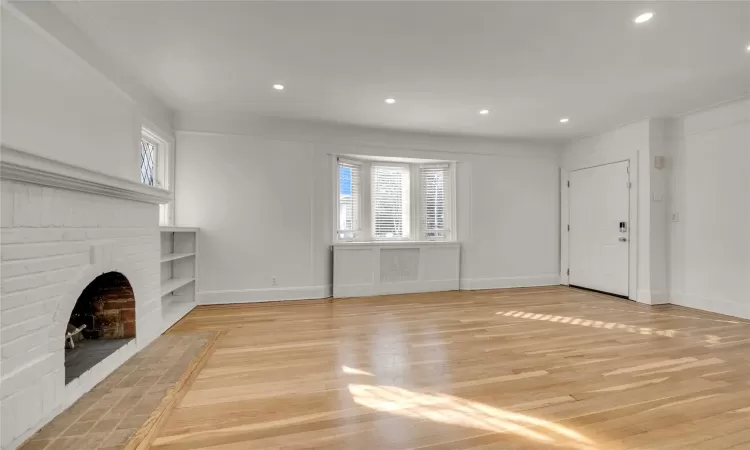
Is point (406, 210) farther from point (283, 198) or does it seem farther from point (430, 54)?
point (430, 54)

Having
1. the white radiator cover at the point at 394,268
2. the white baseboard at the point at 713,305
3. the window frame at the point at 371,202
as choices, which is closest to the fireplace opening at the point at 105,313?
the white radiator cover at the point at 394,268

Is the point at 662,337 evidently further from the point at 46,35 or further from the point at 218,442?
the point at 46,35

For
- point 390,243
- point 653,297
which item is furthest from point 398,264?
point 653,297

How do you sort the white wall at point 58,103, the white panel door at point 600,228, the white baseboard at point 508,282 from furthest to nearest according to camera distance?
the white baseboard at point 508,282 < the white panel door at point 600,228 < the white wall at point 58,103

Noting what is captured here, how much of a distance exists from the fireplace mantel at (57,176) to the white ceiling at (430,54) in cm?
124

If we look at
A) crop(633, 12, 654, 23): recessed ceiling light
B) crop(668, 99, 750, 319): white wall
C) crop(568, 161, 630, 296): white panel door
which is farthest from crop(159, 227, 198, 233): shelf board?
crop(668, 99, 750, 319): white wall

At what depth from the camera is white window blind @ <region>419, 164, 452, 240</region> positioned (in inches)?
228

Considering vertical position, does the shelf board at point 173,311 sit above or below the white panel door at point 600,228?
below

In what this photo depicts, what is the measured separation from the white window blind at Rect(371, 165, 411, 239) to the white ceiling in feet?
4.64

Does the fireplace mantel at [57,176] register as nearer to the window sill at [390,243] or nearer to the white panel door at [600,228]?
the window sill at [390,243]

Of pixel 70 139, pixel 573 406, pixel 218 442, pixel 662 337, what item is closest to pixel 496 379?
pixel 573 406

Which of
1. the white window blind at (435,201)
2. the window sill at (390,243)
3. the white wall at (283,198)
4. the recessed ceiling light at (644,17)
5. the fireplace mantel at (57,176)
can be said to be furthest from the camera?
the white window blind at (435,201)

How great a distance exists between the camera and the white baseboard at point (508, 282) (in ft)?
18.6

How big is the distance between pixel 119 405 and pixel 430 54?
3.43m
